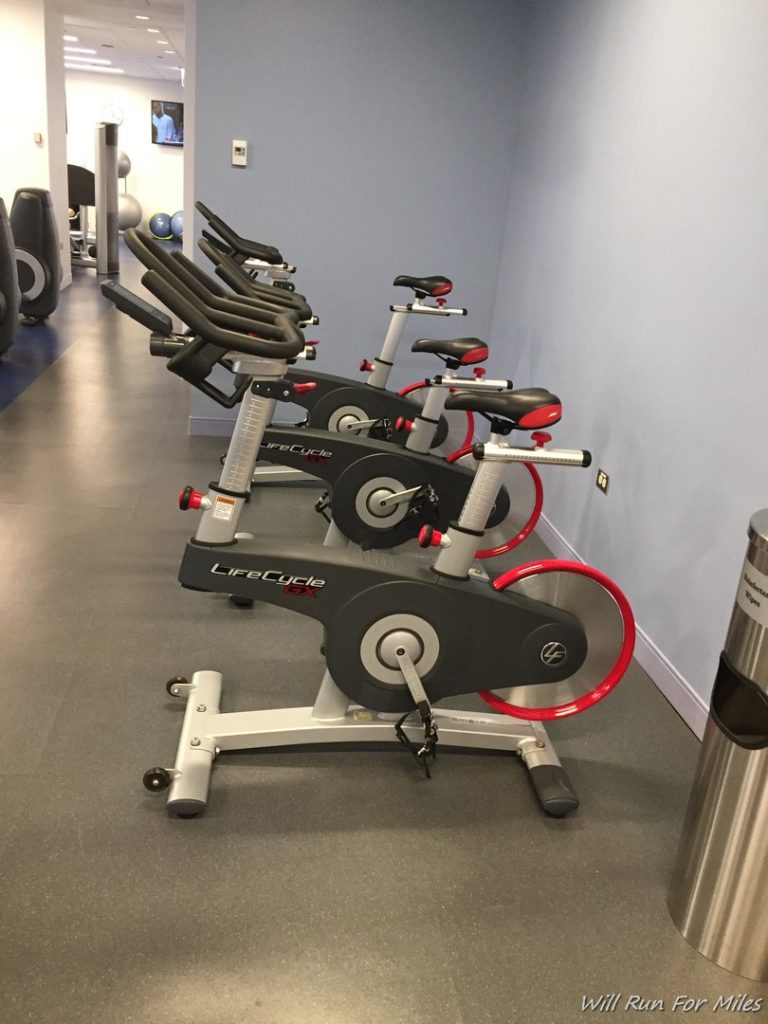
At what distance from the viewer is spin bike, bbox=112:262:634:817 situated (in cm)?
204

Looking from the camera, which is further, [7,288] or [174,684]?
Result: [7,288]

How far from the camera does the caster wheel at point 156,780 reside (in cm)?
202

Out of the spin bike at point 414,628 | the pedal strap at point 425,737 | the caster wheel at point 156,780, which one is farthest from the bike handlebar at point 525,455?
the caster wheel at point 156,780

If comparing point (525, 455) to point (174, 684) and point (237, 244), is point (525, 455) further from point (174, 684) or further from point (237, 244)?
point (237, 244)

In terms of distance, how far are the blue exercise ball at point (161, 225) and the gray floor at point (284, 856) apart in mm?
13379

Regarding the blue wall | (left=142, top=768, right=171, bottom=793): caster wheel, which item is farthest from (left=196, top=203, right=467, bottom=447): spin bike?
(left=142, top=768, right=171, bottom=793): caster wheel

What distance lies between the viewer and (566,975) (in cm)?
170

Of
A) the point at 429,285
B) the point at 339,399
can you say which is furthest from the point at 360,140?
the point at 339,399

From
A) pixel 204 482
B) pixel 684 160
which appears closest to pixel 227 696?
pixel 204 482

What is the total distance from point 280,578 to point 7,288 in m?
4.74

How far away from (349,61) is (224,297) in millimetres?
3158

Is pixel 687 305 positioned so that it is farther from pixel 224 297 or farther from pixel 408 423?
pixel 224 297

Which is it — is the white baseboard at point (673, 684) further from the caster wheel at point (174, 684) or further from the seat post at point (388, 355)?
the seat post at point (388, 355)

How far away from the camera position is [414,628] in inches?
83.7
